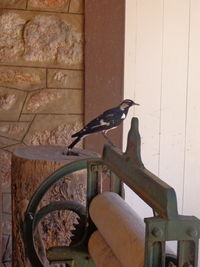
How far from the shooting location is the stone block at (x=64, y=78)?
92.1 inches

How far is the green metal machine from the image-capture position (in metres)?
0.67

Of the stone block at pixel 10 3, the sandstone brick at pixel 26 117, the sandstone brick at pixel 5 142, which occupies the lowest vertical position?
the sandstone brick at pixel 5 142

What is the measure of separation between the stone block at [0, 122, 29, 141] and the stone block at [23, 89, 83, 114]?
0.26ft

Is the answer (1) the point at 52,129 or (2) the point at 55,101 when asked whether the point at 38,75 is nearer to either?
(2) the point at 55,101

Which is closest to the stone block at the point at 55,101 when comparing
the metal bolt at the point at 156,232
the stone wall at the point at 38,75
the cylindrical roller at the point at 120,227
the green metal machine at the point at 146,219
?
the stone wall at the point at 38,75

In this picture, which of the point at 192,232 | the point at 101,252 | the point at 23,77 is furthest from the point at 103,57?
the point at 192,232

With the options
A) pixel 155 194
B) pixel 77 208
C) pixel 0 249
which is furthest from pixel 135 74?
pixel 155 194

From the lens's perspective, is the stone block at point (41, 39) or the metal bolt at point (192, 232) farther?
the stone block at point (41, 39)

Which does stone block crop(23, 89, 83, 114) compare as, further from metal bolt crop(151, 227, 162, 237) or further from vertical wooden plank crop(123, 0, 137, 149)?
metal bolt crop(151, 227, 162, 237)

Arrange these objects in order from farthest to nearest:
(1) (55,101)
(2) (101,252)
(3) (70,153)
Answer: (1) (55,101), (3) (70,153), (2) (101,252)

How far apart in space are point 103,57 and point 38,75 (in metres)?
0.36

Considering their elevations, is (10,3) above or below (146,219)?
above

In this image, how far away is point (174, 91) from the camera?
2.56 meters

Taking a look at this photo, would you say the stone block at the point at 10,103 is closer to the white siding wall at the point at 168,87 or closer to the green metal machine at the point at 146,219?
the white siding wall at the point at 168,87
